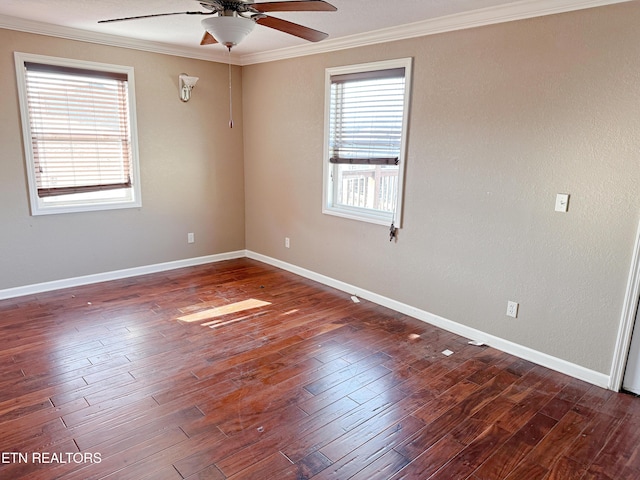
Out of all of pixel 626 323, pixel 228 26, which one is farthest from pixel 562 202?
pixel 228 26

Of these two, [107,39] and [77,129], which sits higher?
[107,39]

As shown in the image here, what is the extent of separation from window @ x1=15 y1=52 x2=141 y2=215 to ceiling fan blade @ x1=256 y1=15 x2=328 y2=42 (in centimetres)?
257

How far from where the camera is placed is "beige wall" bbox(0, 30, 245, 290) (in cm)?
385

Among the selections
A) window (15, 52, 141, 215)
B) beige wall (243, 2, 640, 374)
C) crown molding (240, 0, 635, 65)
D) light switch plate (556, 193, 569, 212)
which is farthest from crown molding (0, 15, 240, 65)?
light switch plate (556, 193, 569, 212)

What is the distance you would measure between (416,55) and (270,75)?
6.46 ft

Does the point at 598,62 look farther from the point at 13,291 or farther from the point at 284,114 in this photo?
the point at 13,291

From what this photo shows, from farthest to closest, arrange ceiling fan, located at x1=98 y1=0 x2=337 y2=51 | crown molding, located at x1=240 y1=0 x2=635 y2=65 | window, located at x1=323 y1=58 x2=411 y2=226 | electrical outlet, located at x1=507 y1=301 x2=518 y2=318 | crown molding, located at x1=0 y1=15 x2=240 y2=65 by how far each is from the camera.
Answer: window, located at x1=323 y1=58 x2=411 y2=226 → crown molding, located at x1=0 y1=15 x2=240 y2=65 → electrical outlet, located at x1=507 y1=301 x2=518 y2=318 → crown molding, located at x1=240 y1=0 x2=635 y2=65 → ceiling fan, located at x1=98 y1=0 x2=337 y2=51

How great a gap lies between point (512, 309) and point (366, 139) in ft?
6.47

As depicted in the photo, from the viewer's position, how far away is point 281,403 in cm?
249

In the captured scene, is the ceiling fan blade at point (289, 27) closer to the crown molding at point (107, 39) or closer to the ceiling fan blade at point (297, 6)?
the ceiling fan blade at point (297, 6)

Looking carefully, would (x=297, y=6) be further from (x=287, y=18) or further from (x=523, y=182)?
(x=523, y=182)

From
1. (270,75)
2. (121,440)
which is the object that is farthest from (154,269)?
(121,440)

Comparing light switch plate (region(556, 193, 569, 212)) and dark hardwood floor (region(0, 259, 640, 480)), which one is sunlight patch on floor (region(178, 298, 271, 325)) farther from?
light switch plate (region(556, 193, 569, 212))

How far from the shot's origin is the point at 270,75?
4.87m
